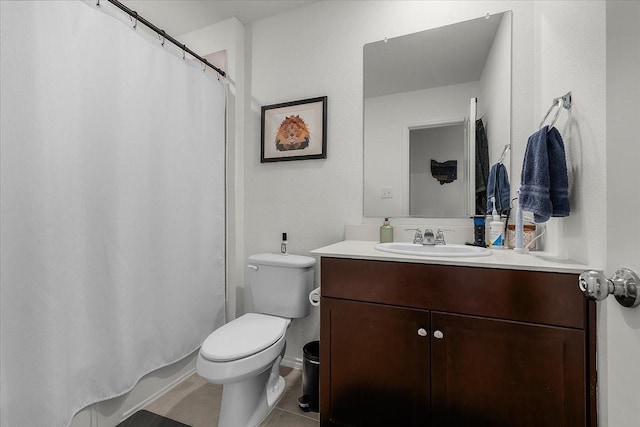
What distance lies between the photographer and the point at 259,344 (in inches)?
54.2

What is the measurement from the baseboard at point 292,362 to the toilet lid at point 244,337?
51 centimetres

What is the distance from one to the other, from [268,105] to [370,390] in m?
1.83

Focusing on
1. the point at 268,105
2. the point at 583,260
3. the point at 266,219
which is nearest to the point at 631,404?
the point at 583,260

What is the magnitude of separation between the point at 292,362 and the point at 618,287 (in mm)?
1890

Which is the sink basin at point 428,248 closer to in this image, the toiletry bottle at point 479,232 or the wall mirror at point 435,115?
the toiletry bottle at point 479,232

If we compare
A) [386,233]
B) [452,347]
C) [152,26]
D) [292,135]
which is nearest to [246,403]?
[452,347]

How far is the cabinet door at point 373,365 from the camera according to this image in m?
1.16

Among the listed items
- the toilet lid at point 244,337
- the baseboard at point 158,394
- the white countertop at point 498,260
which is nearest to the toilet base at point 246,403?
the toilet lid at point 244,337

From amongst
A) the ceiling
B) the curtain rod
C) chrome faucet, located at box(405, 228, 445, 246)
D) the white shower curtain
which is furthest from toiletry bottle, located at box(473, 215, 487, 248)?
the curtain rod

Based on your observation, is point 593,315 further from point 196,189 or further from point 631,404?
point 196,189

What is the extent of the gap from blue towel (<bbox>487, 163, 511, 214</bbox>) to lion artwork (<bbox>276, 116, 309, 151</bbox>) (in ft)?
3.64

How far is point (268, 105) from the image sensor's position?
2.08 m

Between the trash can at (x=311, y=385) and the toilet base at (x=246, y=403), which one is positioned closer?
the toilet base at (x=246, y=403)

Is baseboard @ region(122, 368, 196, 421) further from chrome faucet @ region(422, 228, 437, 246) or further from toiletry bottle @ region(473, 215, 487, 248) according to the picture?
toiletry bottle @ region(473, 215, 487, 248)
